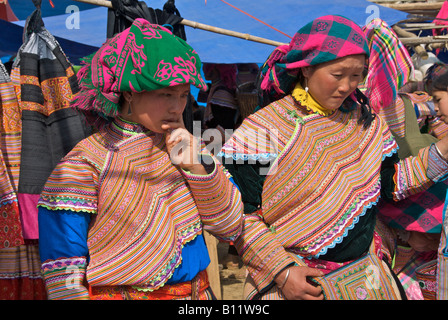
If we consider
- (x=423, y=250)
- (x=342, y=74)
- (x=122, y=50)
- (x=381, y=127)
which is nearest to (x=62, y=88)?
(x=122, y=50)

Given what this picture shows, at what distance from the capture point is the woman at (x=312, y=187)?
7.48 ft

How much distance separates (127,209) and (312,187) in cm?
88

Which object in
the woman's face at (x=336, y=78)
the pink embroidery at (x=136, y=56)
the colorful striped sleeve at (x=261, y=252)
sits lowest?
the colorful striped sleeve at (x=261, y=252)

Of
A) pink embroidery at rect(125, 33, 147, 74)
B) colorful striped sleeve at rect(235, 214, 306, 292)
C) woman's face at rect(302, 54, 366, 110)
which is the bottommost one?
colorful striped sleeve at rect(235, 214, 306, 292)

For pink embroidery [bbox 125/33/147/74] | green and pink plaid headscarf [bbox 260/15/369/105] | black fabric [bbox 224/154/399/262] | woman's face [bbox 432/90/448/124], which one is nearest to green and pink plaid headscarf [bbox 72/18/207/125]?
pink embroidery [bbox 125/33/147/74]

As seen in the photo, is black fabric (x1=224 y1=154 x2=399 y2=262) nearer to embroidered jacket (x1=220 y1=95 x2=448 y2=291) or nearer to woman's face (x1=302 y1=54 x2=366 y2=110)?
embroidered jacket (x1=220 y1=95 x2=448 y2=291)

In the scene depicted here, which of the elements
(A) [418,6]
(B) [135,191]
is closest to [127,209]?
(B) [135,191]

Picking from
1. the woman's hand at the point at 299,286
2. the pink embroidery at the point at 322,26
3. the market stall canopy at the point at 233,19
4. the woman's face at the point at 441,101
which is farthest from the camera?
the market stall canopy at the point at 233,19

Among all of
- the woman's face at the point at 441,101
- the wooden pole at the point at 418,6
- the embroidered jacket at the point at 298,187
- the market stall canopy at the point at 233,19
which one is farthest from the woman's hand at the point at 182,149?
the wooden pole at the point at 418,6

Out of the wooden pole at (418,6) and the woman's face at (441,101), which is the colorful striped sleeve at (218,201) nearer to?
the woman's face at (441,101)

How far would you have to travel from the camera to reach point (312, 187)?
234 cm

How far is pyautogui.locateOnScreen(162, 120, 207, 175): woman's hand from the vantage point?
6.32 ft

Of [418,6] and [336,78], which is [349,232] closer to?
[336,78]

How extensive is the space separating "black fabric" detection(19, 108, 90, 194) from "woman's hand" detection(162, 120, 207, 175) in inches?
37.1
